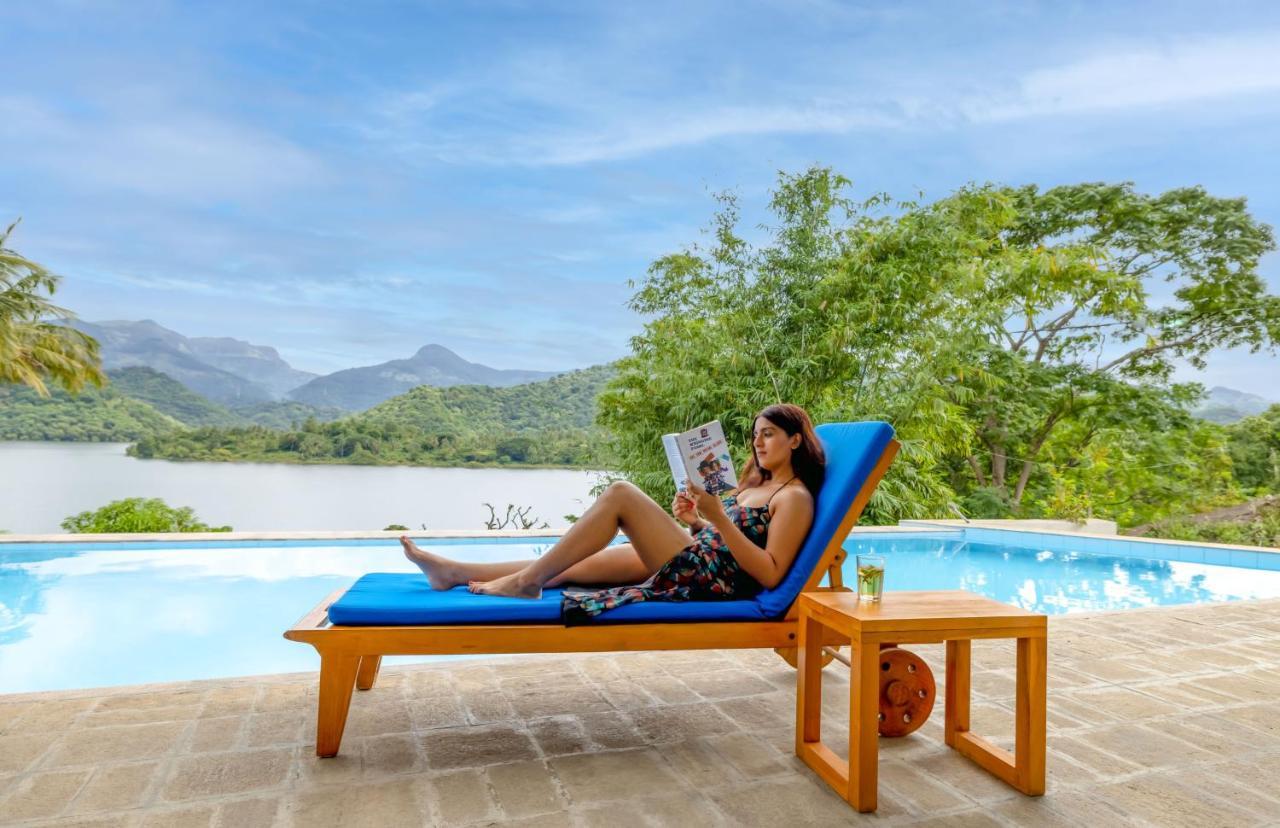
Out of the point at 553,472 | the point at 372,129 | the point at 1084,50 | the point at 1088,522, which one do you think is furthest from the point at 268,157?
the point at 1088,522

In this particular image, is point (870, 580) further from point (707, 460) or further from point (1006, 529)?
point (1006, 529)

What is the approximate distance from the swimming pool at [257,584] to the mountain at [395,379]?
7.21 metres

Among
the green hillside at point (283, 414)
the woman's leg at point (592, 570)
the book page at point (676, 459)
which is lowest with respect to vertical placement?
the woman's leg at point (592, 570)

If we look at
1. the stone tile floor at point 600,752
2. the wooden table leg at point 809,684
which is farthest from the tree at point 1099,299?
the wooden table leg at point 809,684

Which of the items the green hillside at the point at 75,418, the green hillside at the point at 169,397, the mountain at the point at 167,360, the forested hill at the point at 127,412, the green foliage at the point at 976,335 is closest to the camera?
the green foliage at the point at 976,335

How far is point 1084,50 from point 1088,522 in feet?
15.4

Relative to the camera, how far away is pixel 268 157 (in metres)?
14.3

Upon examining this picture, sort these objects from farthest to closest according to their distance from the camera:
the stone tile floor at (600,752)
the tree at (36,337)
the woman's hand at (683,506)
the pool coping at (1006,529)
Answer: the tree at (36,337)
the pool coping at (1006,529)
the woman's hand at (683,506)
the stone tile floor at (600,752)

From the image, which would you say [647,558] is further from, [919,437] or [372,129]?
[372,129]

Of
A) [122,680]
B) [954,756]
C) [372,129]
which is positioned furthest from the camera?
[372,129]

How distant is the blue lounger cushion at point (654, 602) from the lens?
6.97 feet

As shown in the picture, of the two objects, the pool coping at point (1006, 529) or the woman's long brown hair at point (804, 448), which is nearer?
the woman's long brown hair at point (804, 448)

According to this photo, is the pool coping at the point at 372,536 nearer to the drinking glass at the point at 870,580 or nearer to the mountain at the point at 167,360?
the drinking glass at the point at 870,580

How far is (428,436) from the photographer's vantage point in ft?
41.3
